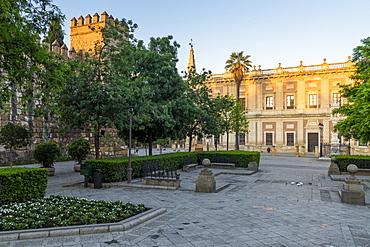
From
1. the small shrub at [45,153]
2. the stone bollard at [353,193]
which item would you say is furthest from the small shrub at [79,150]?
the stone bollard at [353,193]

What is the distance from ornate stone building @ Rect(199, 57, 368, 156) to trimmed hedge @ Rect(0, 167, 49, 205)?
3433 cm

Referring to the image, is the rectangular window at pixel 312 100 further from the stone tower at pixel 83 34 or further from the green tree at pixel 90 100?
the green tree at pixel 90 100

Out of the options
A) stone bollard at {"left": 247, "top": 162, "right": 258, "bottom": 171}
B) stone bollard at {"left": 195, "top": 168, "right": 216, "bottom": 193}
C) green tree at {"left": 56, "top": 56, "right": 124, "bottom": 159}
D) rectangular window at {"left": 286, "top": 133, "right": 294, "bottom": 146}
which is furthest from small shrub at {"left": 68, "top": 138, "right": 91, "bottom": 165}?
rectangular window at {"left": 286, "top": 133, "right": 294, "bottom": 146}

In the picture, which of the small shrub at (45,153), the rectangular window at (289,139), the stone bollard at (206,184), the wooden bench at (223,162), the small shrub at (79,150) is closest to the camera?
the stone bollard at (206,184)

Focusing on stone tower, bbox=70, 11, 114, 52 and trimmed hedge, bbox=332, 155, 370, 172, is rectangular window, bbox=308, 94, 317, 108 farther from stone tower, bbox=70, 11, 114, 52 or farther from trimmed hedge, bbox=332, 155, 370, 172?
stone tower, bbox=70, 11, 114, 52

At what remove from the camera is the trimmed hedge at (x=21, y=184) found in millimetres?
7816

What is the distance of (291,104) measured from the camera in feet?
141

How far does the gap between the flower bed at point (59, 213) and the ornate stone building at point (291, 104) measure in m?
34.8

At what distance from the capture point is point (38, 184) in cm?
866

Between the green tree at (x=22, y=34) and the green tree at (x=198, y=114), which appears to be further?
the green tree at (x=198, y=114)

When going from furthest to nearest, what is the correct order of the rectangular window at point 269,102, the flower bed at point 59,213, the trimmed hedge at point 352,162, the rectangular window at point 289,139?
the rectangular window at point 269,102 < the rectangular window at point 289,139 < the trimmed hedge at point 352,162 < the flower bed at point 59,213

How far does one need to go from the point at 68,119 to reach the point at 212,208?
9.54m

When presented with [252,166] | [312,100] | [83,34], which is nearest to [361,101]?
[252,166]

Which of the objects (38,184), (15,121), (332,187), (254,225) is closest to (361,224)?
(254,225)
